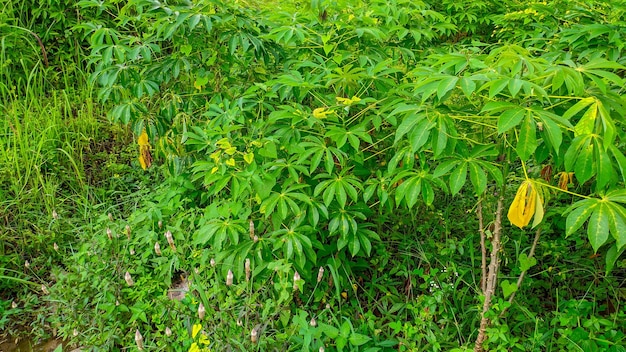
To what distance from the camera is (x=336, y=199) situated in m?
1.74

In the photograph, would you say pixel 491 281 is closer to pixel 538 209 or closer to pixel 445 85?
pixel 538 209

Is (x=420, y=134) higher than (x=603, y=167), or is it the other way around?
(x=603, y=167)

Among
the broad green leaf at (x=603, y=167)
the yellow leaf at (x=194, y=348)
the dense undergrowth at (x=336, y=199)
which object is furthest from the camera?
the yellow leaf at (x=194, y=348)

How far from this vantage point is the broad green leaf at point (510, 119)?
1.14 m

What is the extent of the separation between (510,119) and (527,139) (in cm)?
7

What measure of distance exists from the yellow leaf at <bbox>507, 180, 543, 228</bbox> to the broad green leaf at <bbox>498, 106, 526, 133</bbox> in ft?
0.77

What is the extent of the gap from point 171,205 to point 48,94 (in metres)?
A: 1.80

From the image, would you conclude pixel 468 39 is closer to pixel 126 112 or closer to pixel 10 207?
pixel 126 112

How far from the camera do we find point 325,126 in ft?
5.92

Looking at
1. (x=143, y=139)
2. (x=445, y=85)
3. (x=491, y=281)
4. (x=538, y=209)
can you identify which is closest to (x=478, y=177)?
(x=538, y=209)

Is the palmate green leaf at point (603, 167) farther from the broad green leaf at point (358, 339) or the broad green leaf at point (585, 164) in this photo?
the broad green leaf at point (358, 339)

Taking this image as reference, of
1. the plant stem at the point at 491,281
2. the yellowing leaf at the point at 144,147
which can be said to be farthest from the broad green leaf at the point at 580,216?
the yellowing leaf at the point at 144,147

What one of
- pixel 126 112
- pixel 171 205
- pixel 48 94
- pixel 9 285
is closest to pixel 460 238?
pixel 171 205

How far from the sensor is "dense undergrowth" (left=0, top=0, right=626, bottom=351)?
1344 mm
